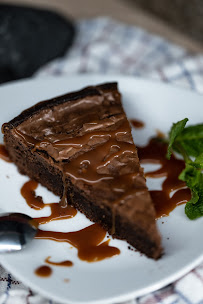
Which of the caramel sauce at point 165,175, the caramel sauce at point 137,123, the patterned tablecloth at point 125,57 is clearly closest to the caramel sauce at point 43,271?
the caramel sauce at point 165,175

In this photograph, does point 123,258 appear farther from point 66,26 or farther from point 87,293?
point 66,26

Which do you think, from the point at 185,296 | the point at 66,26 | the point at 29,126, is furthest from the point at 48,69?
the point at 185,296

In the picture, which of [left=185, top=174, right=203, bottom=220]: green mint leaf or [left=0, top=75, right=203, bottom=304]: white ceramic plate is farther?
[left=185, top=174, right=203, bottom=220]: green mint leaf

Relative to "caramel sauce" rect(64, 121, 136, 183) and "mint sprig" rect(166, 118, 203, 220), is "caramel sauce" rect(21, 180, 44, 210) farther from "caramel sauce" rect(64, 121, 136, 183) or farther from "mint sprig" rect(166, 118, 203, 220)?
"mint sprig" rect(166, 118, 203, 220)

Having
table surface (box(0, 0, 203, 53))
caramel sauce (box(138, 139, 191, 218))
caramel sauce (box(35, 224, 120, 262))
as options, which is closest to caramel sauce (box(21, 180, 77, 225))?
caramel sauce (box(35, 224, 120, 262))

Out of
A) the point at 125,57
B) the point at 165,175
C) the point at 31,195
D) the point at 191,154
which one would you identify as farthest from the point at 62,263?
the point at 125,57
